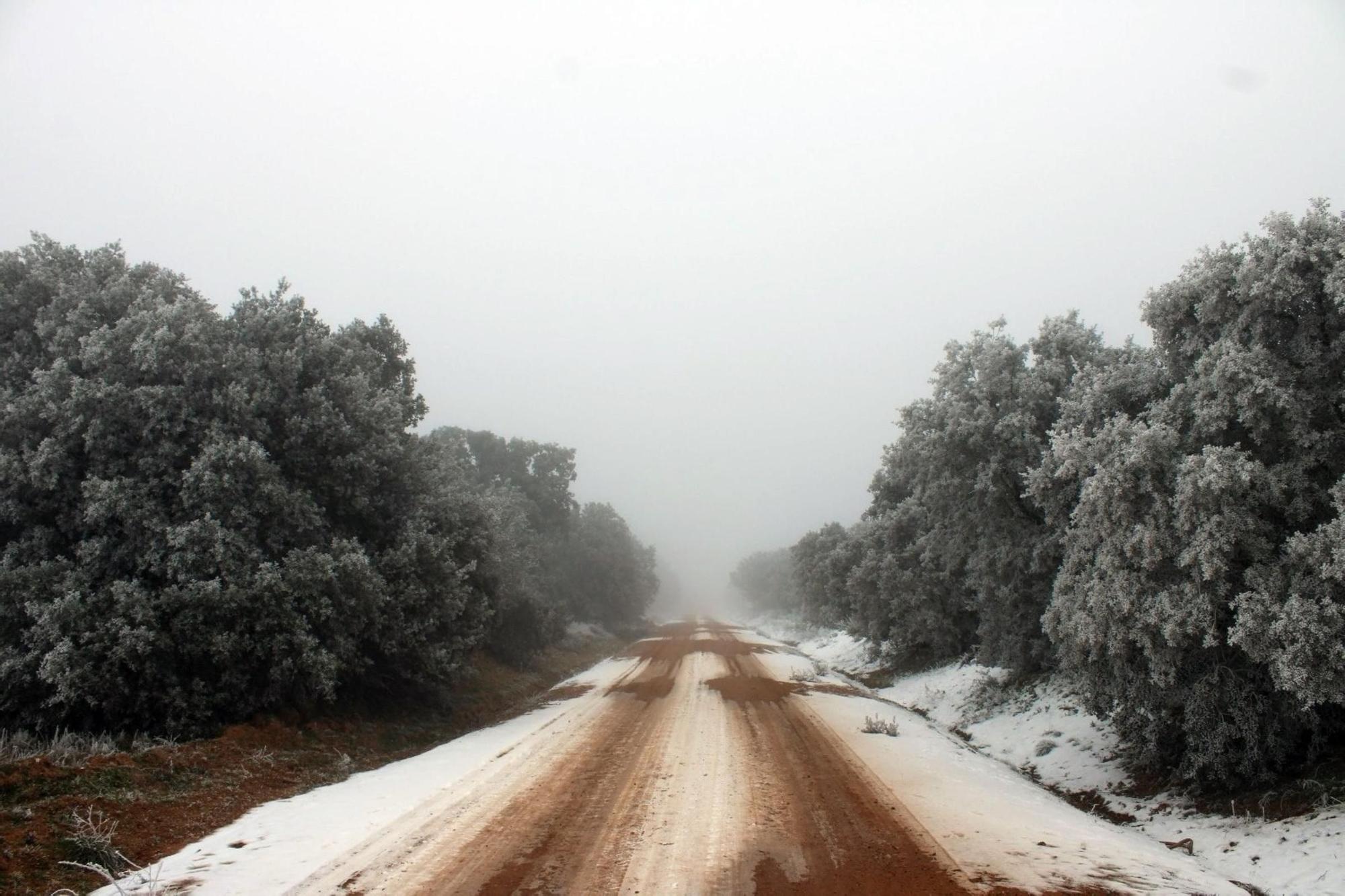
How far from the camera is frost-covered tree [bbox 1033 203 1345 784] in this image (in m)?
8.46

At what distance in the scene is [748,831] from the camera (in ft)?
27.0

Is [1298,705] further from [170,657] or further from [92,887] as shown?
[170,657]

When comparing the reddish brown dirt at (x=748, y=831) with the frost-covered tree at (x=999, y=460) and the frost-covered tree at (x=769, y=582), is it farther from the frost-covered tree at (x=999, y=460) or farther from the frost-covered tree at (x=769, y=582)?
the frost-covered tree at (x=769, y=582)

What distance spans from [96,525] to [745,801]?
12.7m

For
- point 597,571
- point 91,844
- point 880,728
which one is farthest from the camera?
point 597,571

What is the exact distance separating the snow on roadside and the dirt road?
0.39m

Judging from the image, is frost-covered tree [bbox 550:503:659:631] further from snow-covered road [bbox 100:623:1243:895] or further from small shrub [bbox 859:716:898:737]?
snow-covered road [bbox 100:623:1243:895]

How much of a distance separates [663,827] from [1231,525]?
817 cm

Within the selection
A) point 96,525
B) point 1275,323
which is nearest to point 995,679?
point 1275,323

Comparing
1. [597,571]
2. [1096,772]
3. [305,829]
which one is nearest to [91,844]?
[305,829]

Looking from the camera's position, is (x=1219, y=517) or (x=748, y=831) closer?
(x=748, y=831)

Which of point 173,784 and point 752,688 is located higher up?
point 173,784

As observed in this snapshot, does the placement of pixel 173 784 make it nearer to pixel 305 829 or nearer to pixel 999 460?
pixel 305 829

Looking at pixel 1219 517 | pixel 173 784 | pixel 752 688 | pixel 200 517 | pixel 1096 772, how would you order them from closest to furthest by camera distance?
pixel 1219 517 → pixel 173 784 → pixel 1096 772 → pixel 200 517 → pixel 752 688
